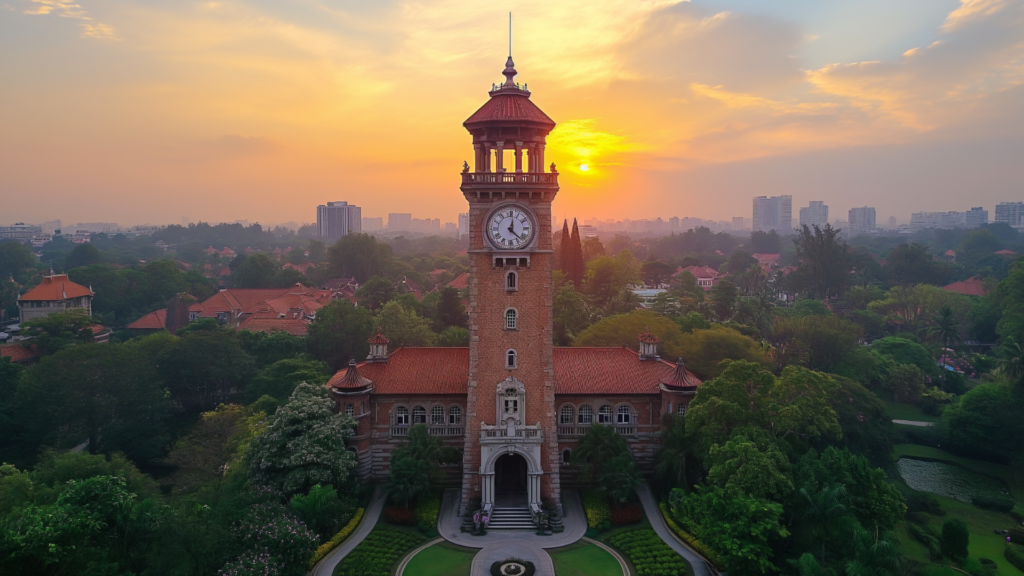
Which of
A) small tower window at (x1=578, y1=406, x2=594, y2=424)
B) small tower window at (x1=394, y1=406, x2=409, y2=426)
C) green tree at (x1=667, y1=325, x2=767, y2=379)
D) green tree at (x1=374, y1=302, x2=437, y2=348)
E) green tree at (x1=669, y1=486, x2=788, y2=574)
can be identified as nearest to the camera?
green tree at (x1=669, y1=486, x2=788, y2=574)

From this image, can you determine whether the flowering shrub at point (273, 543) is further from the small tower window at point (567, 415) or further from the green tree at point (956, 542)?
the green tree at point (956, 542)

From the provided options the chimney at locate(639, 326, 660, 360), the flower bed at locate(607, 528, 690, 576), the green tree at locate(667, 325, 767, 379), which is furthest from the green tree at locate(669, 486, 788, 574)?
the green tree at locate(667, 325, 767, 379)

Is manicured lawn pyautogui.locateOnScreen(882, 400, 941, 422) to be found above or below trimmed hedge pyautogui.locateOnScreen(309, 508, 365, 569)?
below

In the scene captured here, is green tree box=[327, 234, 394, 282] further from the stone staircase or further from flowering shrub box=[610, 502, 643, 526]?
flowering shrub box=[610, 502, 643, 526]

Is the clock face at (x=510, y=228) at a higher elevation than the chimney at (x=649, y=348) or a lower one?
higher

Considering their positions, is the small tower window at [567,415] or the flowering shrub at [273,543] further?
the small tower window at [567,415]

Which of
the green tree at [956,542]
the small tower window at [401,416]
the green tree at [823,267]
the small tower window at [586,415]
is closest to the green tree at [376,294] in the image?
the small tower window at [401,416]
